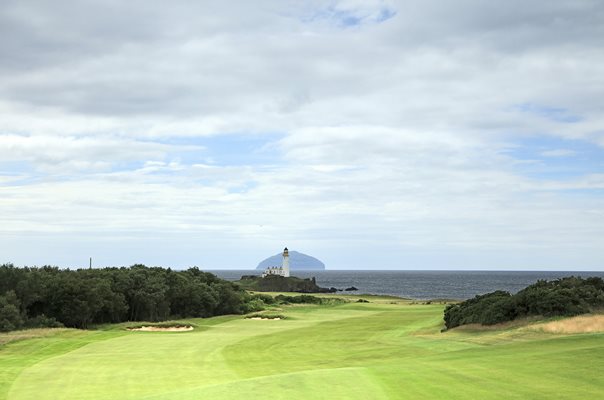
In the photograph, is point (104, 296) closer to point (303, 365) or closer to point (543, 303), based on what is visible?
point (303, 365)

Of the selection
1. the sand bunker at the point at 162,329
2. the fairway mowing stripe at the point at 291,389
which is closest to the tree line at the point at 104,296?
the sand bunker at the point at 162,329

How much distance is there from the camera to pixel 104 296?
5756 centimetres

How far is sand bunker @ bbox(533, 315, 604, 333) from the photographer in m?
33.2

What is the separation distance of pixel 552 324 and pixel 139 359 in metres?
22.8

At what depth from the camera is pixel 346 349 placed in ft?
121

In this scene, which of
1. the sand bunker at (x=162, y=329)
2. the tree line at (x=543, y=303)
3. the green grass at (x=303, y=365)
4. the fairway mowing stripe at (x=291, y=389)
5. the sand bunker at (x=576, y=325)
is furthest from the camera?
the sand bunker at (x=162, y=329)

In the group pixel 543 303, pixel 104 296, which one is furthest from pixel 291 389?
pixel 104 296

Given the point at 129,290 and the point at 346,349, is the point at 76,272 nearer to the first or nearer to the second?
the point at 129,290

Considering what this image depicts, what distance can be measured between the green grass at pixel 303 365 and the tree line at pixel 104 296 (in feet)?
22.8

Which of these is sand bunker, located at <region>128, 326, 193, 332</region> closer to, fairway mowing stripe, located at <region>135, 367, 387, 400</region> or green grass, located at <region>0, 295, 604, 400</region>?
green grass, located at <region>0, 295, 604, 400</region>

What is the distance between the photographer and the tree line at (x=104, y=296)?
2044 inches

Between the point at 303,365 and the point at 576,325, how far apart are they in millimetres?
15498

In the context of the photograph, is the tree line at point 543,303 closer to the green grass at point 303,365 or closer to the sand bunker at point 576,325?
the green grass at point 303,365

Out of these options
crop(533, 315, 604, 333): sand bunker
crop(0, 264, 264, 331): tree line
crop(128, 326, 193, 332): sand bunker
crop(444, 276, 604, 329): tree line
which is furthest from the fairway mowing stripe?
crop(128, 326, 193, 332): sand bunker
